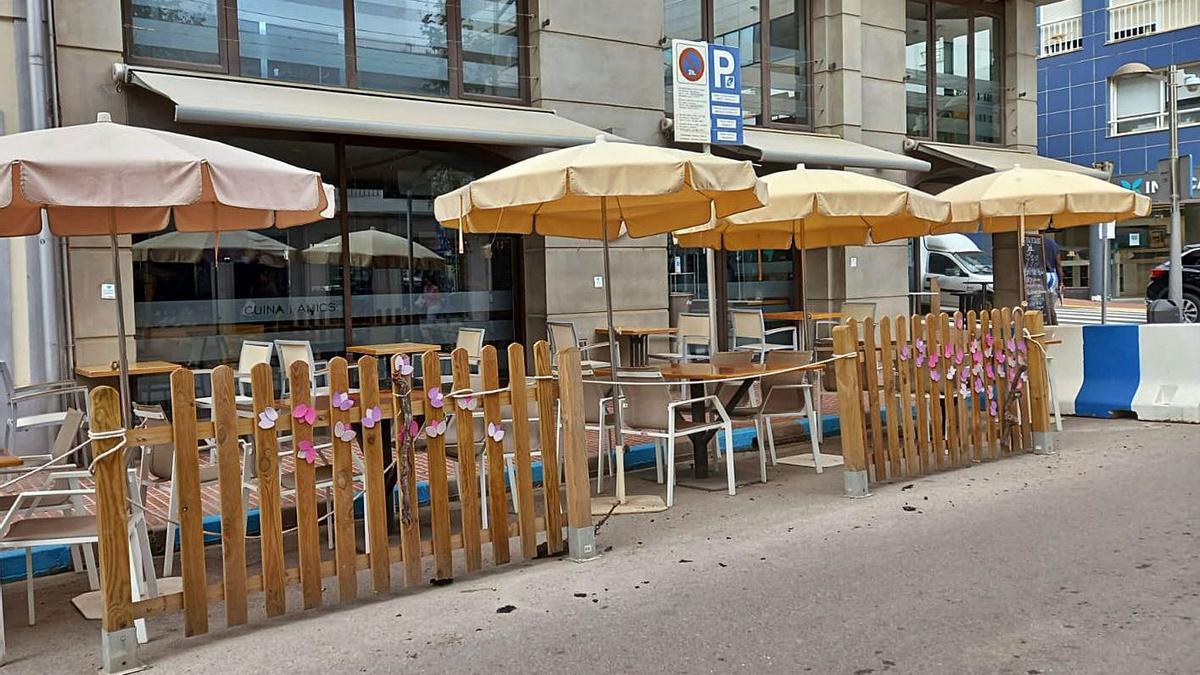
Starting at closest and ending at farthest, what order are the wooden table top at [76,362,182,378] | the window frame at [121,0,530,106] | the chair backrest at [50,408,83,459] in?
the chair backrest at [50,408,83,459]
the wooden table top at [76,362,182,378]
the window frame at [121,0,530,106]

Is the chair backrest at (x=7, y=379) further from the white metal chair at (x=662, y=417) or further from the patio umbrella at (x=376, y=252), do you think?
the white metal chair at (x=662, y=417)

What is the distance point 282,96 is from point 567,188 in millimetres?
4944

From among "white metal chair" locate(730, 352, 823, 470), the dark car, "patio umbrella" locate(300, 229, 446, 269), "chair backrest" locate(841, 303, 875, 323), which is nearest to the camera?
"white metal chair" locate(730, 352, 823, 470)

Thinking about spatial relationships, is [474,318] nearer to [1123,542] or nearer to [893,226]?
[893,226]

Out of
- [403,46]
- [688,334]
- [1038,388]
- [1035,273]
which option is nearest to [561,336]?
[688,334]

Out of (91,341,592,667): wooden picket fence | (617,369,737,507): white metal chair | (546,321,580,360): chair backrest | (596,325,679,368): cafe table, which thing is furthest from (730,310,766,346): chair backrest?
(91,341,592,667): wooden picket fence

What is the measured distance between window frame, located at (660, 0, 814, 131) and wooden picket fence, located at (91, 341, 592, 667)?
9254mm

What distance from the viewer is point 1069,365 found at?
39.3ft

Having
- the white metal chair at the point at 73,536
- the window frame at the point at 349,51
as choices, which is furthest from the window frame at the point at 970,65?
the white metal chair at the point at 73,536

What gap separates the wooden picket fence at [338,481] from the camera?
15.2ft

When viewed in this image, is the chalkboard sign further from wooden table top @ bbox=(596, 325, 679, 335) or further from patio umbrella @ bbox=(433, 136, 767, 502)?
patio umbrella @ bbox=(433, 136, 767, 502)

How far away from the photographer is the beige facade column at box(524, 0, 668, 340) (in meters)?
12.9

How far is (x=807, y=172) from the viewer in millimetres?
9812

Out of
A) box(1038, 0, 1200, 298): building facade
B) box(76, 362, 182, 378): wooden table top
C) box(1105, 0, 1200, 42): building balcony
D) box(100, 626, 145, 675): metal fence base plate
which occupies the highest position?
box(1105, 0, 1200, 42): building balcony
